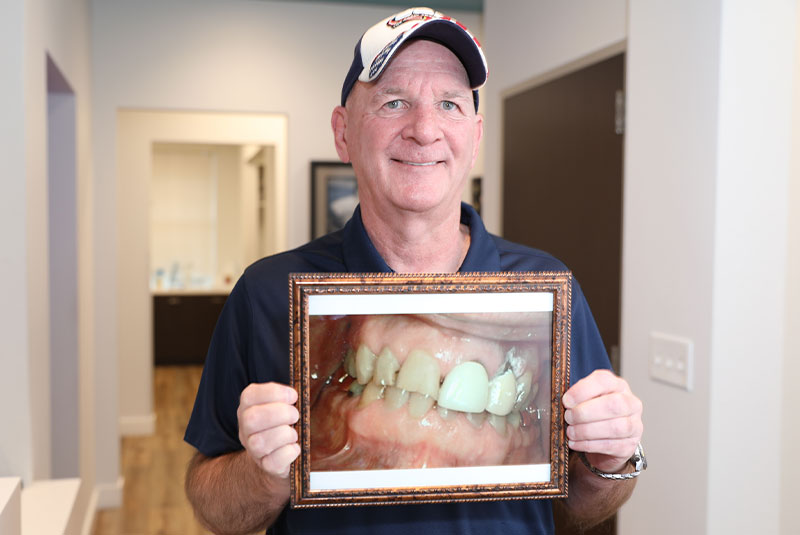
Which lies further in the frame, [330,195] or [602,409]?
[330,195]

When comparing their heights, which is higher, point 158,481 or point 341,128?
point 341,128

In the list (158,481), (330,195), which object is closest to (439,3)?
(330,195)

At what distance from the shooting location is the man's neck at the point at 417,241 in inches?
46.8

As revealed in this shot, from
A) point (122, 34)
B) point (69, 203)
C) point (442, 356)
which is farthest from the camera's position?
point (122, 34)

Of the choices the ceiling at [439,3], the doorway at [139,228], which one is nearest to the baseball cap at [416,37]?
the ceiling at [439,3]

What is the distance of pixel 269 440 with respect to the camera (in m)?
0.95

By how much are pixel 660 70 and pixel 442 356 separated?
5.14 feet

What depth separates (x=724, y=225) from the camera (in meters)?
2.01

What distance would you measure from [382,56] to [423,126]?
12cm

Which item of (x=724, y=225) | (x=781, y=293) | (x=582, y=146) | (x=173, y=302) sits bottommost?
(x=173, y=302)

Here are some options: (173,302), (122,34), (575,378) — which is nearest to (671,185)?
(575,378)

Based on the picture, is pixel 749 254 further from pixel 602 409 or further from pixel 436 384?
pixel 436 384

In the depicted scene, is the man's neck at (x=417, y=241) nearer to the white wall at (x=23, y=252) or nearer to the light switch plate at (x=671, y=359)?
the light switch plate at (x=671, y=359)

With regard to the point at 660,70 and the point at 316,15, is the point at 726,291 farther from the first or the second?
the point at 316,15
